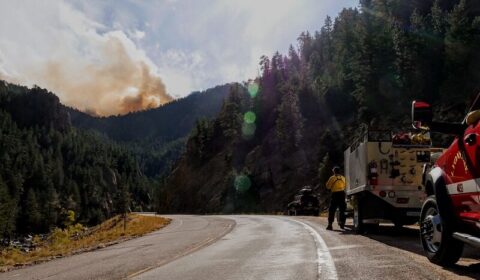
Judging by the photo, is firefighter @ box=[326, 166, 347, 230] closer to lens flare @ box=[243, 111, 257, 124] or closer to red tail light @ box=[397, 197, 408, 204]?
red tail light @ box=[397, 197, 408, 204]

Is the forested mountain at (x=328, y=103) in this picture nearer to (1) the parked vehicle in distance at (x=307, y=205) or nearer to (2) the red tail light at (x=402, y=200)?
(1) the parked vehicle in distance at (x=307, y=205)

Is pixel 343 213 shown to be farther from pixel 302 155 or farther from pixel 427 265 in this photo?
pixel 302 155

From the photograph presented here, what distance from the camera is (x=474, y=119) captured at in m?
6.60

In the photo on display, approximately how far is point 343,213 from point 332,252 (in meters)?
6.97

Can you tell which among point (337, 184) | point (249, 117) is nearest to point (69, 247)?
point (337, 184)

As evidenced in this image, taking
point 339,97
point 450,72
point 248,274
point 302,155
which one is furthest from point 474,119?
point 339,97

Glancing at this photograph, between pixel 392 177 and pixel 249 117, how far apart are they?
282ft

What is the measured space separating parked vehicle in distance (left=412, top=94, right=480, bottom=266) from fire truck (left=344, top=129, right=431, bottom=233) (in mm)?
5320

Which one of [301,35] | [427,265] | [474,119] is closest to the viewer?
[474,119]

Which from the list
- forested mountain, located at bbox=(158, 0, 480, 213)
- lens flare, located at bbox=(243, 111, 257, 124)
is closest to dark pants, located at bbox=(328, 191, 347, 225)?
forested mountain, located at bbox=(158, 0, 480, 213)

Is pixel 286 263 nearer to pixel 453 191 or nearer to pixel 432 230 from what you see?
pixel 432 230

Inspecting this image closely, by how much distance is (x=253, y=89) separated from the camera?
11300cm

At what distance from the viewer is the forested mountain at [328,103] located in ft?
195

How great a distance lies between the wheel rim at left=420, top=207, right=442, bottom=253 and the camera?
25.1 feet
